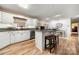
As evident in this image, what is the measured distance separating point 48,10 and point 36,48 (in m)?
0.76

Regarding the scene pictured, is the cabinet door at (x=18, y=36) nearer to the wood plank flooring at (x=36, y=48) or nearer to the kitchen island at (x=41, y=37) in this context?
the wood plank flooring at (x=36, y=48)

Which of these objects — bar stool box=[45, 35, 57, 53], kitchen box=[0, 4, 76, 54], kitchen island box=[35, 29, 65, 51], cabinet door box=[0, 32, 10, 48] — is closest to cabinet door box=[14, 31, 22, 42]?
kitchen box=[0, 4, 76, 54]

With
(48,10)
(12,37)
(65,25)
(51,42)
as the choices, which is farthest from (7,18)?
(65,25)

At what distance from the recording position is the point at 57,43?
1666mm

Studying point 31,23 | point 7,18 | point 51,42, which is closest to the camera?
point 7,18

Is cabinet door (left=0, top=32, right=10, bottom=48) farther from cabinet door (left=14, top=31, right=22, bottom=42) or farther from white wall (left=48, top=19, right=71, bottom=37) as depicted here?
white wall (left=48, top=19, right=71, bottom=37)

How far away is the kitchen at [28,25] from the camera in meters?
1.50

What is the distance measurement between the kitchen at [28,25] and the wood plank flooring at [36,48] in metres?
0.04

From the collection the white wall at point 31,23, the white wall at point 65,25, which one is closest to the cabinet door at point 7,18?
the white wall at point 31,23

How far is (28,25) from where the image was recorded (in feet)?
5.41

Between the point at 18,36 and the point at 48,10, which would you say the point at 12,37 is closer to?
the point at 18,36

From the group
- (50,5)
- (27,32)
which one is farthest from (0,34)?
(50,5)
